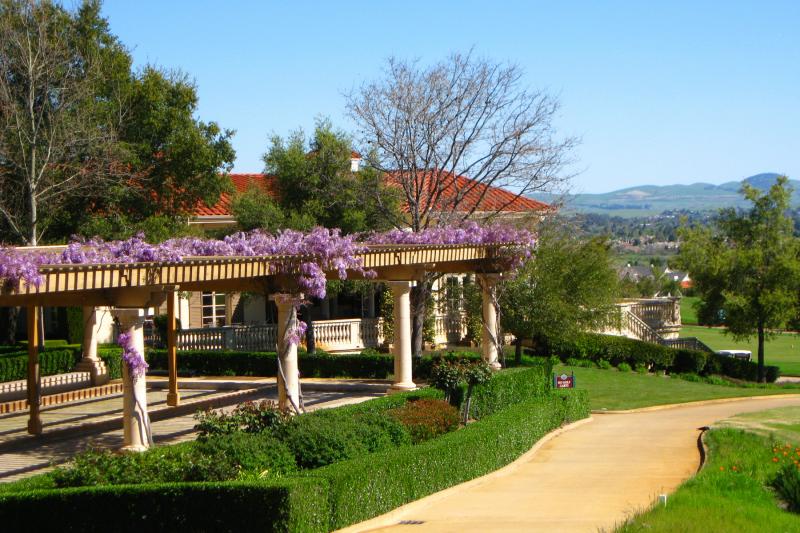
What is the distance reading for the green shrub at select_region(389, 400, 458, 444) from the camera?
55.9 feet

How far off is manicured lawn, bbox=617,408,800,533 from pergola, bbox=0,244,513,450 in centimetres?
702

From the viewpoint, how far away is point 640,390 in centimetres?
3391

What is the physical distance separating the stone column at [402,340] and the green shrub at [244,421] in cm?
792

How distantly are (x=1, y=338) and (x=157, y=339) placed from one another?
5531mm

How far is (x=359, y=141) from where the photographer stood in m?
33.9

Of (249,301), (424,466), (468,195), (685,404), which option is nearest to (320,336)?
(249,301)

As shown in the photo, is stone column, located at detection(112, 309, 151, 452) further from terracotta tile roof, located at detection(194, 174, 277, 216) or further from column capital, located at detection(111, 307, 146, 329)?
terracotta tile roof, located at detection(194, 174, 277, 216)

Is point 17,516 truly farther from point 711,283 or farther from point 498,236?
point 711,283

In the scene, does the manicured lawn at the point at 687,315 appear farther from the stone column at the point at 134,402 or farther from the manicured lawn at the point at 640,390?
the stone column at the point at 134,402

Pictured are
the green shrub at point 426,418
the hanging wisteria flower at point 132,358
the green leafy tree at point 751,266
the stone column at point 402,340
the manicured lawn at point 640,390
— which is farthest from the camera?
the green leafy tree at point 751,266

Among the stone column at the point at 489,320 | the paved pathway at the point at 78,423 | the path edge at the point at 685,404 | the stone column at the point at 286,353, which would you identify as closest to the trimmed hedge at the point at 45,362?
the paved pathway at the point at 78,423

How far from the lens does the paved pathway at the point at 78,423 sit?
17438 millimetres

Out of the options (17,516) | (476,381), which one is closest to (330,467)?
(17,516)

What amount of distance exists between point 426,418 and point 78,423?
8.12 meters
